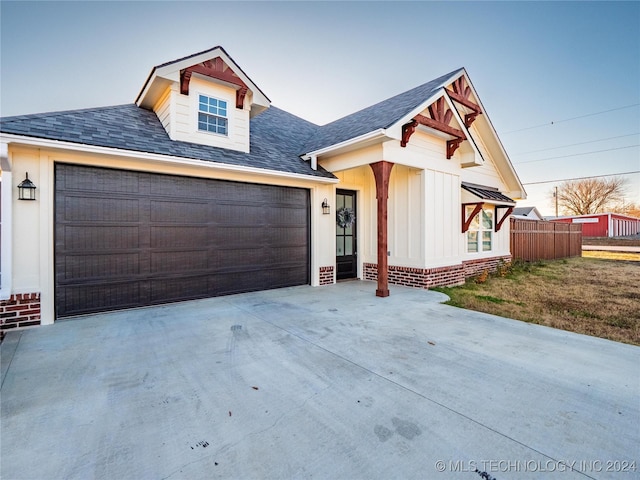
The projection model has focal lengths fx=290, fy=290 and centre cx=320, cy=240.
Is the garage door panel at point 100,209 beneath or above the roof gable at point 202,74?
beneath

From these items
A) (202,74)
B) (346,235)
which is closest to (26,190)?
(202,74)

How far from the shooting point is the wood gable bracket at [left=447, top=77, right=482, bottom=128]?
8695 mm

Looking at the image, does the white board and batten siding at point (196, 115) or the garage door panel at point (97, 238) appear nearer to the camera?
the garage door panel at point (97, 238)

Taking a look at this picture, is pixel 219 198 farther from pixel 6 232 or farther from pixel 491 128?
pixel 491 128

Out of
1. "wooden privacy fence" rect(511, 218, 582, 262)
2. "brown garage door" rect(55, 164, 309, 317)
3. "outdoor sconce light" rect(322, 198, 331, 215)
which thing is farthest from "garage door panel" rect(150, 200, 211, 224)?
"wooden privacy fence" rect(511, 218, 582, 262)

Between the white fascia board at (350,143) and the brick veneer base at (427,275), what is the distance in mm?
3544

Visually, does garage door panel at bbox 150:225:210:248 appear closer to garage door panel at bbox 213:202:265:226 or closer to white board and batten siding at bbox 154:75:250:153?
garage door panel at bbox 213:202:265:226

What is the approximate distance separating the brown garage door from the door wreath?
1.24m

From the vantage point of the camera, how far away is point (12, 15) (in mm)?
6719

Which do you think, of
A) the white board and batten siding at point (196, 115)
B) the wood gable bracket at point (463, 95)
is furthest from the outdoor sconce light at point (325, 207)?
the wood gable bracket at point (463, 95)

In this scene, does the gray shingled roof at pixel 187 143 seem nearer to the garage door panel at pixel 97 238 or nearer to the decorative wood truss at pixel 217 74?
the decorative wood truss at pixel 217 74

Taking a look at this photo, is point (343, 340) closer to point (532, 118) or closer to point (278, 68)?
point (278, 68)

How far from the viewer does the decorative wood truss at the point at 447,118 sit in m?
6.92

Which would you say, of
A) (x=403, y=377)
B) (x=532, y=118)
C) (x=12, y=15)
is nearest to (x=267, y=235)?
(x=403, y=377)
